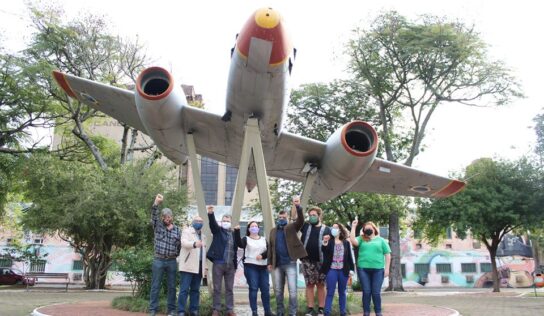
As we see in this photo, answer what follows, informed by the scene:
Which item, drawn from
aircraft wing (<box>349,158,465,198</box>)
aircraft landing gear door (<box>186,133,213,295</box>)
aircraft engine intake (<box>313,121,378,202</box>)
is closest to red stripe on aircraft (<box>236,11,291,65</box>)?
aircraft engine intake (<box>313,121,378,202</box>)

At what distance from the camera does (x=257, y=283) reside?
687 cm

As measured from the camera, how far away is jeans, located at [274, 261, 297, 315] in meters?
6.79

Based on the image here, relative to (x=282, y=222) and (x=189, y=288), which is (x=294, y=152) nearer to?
(x=282, y=222)

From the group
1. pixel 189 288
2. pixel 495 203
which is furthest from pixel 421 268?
pixel 189 288

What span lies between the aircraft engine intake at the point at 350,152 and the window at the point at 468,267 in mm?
38097

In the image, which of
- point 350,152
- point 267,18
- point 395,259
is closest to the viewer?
point 267,18

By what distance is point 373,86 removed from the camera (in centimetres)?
2334

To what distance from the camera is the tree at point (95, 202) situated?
728 inches

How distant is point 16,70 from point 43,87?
4.60 ft

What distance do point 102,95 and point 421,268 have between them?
3908 centimetres

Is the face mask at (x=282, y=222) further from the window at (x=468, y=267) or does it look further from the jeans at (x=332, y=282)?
the window at (x=468, y=267)

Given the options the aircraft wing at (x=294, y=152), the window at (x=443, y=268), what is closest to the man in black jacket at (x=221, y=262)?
the aircraft wing at (x=294, y=152)

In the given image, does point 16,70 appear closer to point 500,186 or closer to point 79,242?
point 79,242

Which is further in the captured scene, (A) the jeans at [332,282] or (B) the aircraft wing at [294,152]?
(B) the aircraft wing at [294,152]
